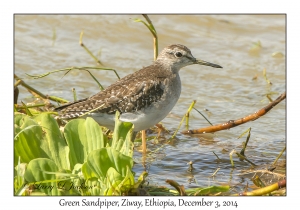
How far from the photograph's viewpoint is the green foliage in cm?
604

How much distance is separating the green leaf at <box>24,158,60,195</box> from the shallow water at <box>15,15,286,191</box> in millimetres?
1683

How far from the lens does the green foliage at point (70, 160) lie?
604cm

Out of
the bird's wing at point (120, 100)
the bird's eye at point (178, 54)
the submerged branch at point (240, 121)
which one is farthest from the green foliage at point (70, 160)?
the bird's eye at point (178, 54)

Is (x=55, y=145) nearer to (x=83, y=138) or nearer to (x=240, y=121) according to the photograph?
(x=83, y=138)

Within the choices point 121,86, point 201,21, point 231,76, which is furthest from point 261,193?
point 201,21

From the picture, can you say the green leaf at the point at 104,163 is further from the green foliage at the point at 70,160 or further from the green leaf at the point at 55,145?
the green leaf at the point at 55,145

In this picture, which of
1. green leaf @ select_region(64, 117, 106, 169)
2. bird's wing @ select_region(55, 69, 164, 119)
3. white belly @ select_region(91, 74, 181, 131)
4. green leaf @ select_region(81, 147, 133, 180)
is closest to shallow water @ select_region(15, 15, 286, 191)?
white belly @ select_region(91, 74, 181, 131)

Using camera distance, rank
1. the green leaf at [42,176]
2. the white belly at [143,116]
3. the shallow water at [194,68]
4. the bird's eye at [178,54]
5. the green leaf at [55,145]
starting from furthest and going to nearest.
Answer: the bird's eye at [178,54]
the shallow water at [194,68]
the white belly at [143,116]
the green leaf at [55,145]
the green leaf at [42,176]

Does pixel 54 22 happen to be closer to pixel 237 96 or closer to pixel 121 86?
pixel 237 96

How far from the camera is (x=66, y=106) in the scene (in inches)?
325

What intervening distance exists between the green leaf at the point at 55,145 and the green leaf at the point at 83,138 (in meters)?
0.08

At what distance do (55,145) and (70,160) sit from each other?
245 mm

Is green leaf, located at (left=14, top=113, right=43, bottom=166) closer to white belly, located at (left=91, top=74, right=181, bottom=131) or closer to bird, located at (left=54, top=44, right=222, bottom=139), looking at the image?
bird, located at (left=54, top=44, right=222, bottom=139)

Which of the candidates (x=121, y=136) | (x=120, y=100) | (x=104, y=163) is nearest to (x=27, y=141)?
(x=104, y=163)
